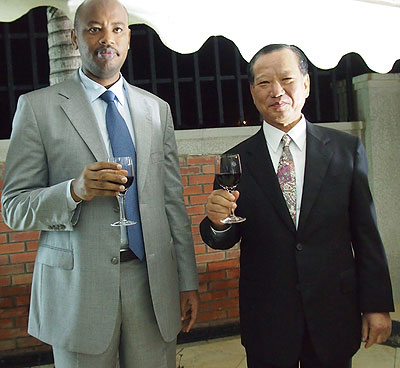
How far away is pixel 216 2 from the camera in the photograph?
10.8ft

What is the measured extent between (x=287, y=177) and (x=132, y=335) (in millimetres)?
1011

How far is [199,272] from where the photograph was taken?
523cm

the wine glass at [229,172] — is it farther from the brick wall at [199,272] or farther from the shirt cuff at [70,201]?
the brick wall at [199,272]

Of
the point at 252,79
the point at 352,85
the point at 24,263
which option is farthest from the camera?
the point at 352,85

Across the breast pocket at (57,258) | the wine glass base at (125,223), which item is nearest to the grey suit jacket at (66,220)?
the breast pocket at (57,258)

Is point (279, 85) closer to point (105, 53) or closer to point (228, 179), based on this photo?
point (228, 179)

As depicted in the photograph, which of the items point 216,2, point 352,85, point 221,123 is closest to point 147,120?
point 216,2

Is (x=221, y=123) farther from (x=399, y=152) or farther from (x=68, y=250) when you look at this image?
(x=68, y=250)

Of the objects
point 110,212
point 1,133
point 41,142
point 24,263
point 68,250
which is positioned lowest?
point 24,263

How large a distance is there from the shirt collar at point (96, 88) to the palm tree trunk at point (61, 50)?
4.13 ft

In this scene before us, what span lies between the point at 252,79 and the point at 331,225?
0.77m

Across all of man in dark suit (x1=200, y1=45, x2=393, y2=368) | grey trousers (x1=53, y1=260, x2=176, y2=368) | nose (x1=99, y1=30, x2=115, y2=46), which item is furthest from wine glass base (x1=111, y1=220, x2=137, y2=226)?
nose (x1=99, y1=30, x2=115, y2=46)

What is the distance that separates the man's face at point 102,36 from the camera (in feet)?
7.32

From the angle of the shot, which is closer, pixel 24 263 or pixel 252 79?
pixel 252 79
